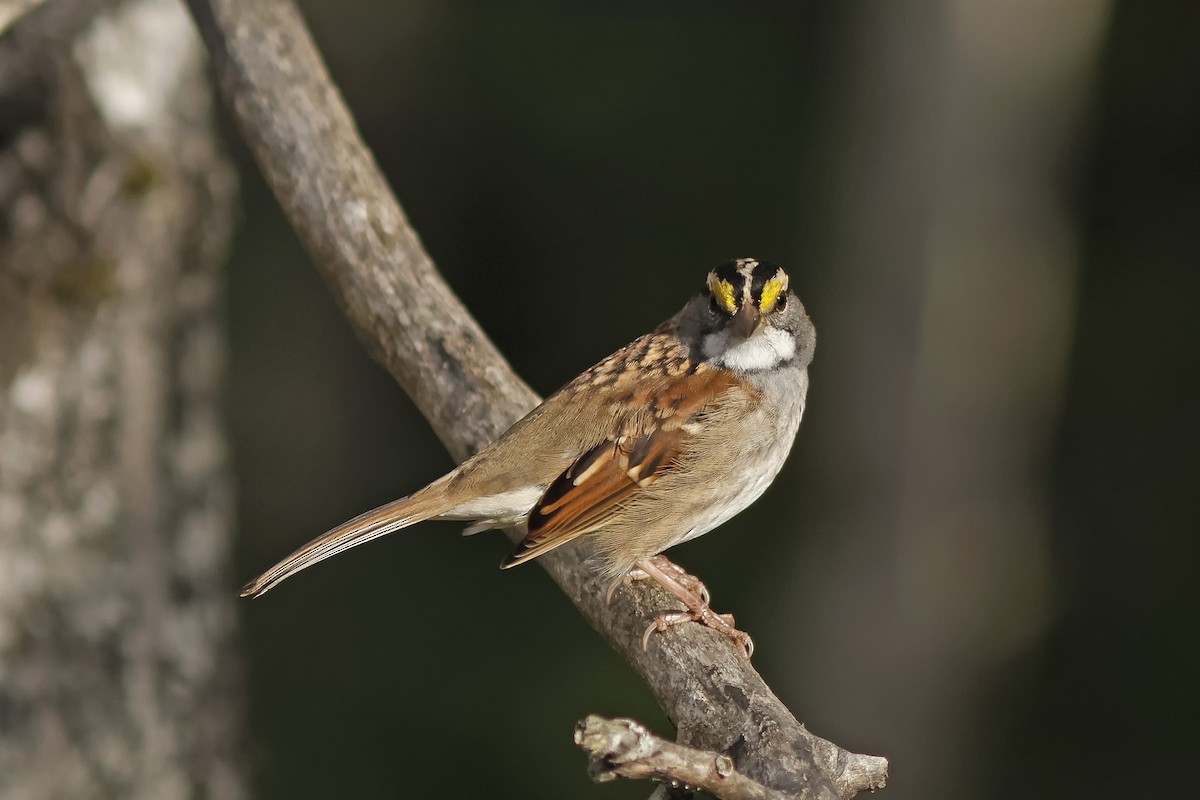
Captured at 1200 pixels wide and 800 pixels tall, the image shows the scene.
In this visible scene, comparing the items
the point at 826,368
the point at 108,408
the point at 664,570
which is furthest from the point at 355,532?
the point at 826,368

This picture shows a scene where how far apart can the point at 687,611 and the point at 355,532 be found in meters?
0.88

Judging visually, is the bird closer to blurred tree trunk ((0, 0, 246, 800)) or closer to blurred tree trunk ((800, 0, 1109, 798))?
blurred tree trunk ((0, 0, 246, 800))

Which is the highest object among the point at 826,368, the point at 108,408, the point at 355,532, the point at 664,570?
the point at 108,408

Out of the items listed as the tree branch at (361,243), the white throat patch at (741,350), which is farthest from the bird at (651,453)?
the tree branch at (361,243)

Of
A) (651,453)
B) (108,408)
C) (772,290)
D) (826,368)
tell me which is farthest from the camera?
(826,368)

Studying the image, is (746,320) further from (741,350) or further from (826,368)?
(826,368)

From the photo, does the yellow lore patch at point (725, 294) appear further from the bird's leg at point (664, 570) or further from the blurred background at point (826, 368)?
the blurred background at point (826, 368)

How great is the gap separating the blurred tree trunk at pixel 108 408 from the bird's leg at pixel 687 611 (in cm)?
151

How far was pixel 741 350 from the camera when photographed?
4.07 meters

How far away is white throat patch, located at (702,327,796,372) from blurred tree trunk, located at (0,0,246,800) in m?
1.63

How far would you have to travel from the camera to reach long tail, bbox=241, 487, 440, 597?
3508 millimetres

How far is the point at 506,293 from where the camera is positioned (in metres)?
11.2

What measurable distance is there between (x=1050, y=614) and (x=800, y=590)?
159 centimetres

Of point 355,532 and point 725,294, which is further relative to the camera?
point 725,294
